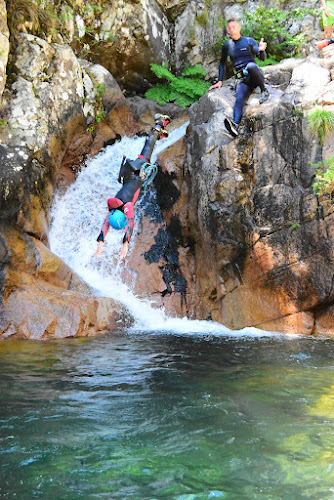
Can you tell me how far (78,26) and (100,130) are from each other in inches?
112

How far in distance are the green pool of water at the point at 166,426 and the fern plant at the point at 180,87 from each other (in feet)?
33.5

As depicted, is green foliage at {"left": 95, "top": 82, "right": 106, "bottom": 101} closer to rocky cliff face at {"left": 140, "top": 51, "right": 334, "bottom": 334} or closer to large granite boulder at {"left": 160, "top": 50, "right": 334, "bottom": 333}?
rocky cliff face at {"left": 140, "top": 51, "right": 334, "bottom": 334}

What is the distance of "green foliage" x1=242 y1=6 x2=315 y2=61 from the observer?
13.3 meters

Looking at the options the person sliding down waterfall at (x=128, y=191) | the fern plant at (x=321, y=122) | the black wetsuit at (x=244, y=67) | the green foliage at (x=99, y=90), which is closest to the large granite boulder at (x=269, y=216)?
the fern plant at (x=321, y=122)

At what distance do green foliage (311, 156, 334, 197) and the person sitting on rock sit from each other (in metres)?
1.91

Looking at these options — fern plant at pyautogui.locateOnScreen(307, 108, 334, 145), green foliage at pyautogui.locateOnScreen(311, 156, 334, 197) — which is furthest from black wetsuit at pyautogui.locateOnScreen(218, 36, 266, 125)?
green foliage at pyautogui.locateOnScreen(311, 156, 334, 197)

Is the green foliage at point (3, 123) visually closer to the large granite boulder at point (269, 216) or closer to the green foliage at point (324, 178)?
the large granite boulder at point (269, 216)

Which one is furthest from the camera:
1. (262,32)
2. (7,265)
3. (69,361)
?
(262,32)

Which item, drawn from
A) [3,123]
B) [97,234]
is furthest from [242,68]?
[3,123]

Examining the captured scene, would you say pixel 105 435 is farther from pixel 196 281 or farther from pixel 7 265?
pixel 196 281

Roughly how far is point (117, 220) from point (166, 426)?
480 cm

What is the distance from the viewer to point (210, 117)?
9875 mm

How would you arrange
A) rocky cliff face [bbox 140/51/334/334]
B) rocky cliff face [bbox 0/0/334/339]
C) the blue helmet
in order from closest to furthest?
1. the blue helmet
2. rocky cliff face [bbox 0/0/334/339]
3. rocky cliff face [bbox 140/51/334/334]

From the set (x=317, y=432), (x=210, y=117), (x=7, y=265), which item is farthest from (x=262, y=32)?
(x=317, y=432)
